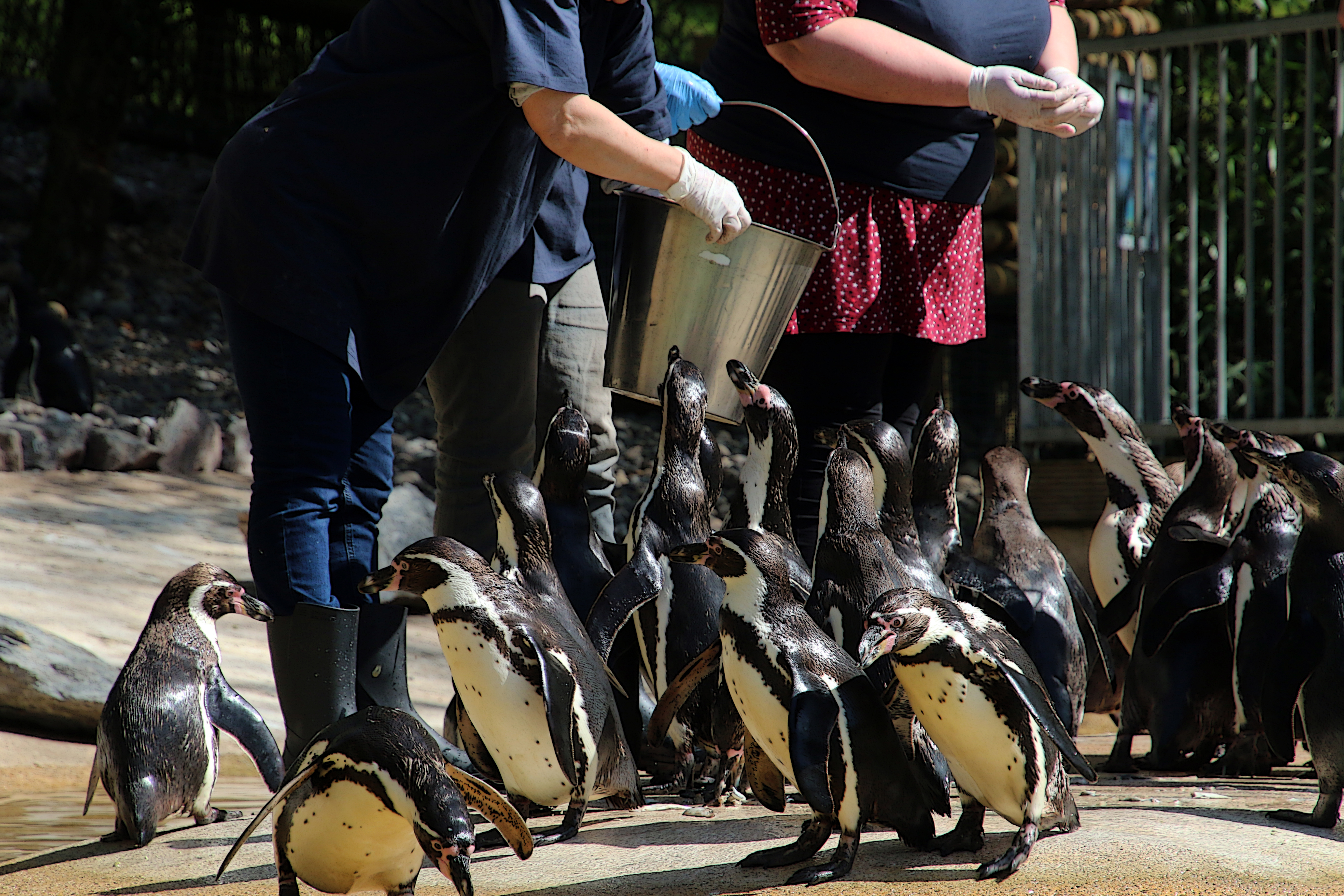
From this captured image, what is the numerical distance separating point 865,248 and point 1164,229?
332 cm

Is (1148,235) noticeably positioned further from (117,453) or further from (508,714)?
(117,453)

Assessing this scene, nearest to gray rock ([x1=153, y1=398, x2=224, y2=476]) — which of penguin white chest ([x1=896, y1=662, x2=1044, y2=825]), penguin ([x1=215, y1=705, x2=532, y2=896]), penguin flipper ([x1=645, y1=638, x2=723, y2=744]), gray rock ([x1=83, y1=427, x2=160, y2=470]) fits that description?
gray rock ([x1=83, y1=427, x2=160, y2=470])

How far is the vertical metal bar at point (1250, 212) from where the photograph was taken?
5.68m

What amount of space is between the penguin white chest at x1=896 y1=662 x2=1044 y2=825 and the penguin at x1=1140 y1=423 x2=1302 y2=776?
86 cm

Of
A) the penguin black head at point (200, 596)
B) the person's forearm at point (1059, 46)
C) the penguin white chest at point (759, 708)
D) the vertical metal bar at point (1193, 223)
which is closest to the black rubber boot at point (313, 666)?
the penguin black head at point (200, 596)

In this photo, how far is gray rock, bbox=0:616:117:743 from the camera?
3594mm

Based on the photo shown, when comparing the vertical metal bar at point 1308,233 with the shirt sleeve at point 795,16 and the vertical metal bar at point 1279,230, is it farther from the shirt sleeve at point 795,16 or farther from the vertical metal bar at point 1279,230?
the shirt sleeve at point 795,16

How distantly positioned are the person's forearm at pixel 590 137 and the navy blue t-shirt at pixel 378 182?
35 millimetres

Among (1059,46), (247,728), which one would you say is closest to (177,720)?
(247,728)

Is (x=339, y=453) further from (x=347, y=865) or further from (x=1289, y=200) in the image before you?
(x=1289, y=200)

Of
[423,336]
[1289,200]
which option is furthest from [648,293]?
[1289,200]

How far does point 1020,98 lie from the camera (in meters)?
2.97

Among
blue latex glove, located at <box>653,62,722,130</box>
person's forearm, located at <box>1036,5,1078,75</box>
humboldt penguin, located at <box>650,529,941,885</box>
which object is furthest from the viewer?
person's forearm, located at <box>1036,5,1078,75</box>

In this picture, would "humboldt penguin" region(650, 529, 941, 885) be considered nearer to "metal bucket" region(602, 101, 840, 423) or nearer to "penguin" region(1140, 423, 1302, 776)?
"metal bucket" region(602, 101, 840, 423)
